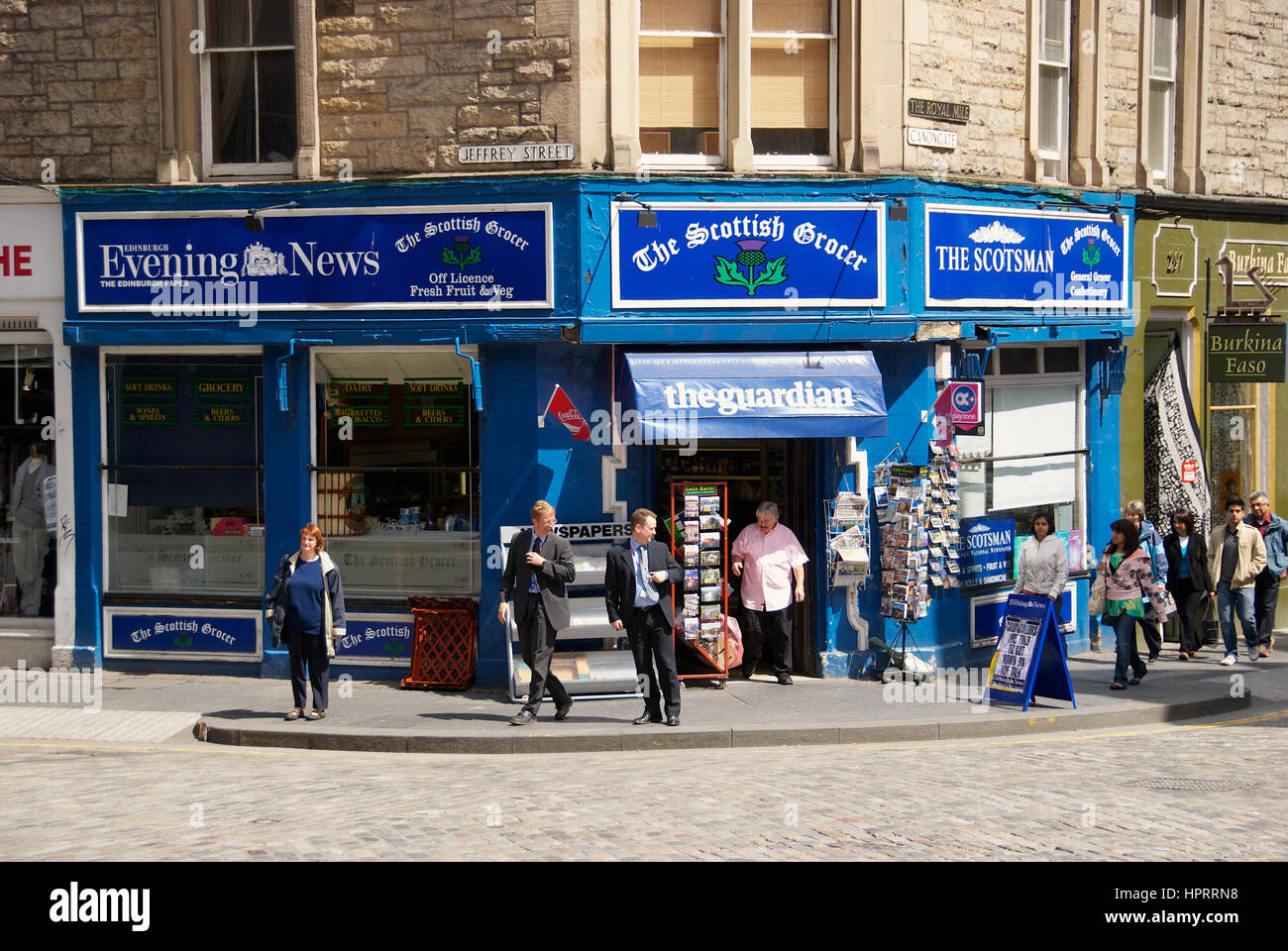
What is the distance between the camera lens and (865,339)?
548 inches

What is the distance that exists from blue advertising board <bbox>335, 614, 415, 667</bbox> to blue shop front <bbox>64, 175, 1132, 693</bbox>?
23 mm

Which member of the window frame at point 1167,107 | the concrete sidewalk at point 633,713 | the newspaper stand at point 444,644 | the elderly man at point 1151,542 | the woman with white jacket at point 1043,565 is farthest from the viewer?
the window frame at point 1167,107

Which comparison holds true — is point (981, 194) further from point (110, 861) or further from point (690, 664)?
point (110, 861)

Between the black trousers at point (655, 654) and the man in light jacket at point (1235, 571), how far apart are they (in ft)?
23.5

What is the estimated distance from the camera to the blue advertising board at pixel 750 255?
1350 cm

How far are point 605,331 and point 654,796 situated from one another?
17.8ft

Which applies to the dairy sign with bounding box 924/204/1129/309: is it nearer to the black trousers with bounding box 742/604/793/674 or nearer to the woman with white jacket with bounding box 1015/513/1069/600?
the woman with white jacket with bounding box 1015/513/1069/600

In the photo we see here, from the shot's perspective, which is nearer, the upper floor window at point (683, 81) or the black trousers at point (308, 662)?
the black trousers at point (308, 662)

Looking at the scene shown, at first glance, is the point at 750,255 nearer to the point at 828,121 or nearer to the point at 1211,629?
the point at 828,121

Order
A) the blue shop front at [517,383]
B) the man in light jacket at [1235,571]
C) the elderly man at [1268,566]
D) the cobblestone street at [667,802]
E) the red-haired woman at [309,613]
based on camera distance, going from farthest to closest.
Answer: the elderly man at [1268,566] < the man in light jacket at [1235,571] < the blue shop front at [517,383] < the red-haired woman at [309,613] < the cobblestone street at [667,802]

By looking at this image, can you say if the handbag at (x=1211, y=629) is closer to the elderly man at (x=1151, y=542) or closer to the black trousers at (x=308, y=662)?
the elderly man at (x=1151, y=542)

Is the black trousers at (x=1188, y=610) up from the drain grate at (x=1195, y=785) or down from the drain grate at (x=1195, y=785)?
up

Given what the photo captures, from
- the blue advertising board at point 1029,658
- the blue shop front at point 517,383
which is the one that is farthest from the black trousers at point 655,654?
the blue advertising board at point 1029,658

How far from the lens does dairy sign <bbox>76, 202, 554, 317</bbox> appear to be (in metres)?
13.6
